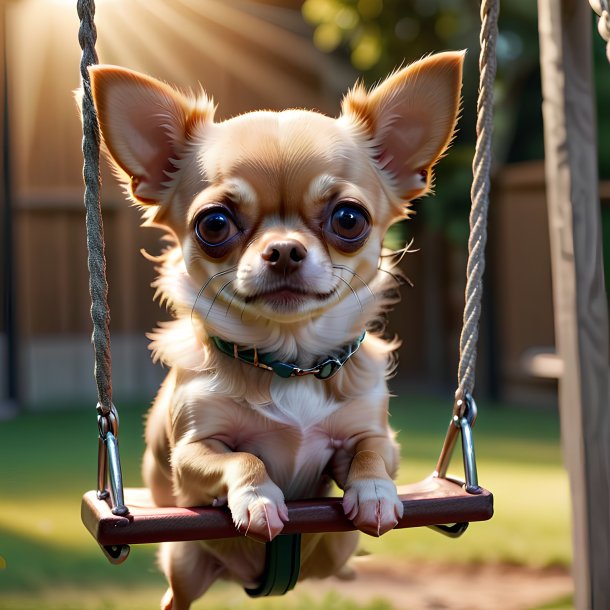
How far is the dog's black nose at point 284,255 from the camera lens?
147 cm

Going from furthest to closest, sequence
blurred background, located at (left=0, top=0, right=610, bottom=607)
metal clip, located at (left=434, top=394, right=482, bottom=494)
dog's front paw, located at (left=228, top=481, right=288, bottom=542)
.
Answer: blurred background, located at (left=0, top=0, right=610, bottom=607) → metal clip, located at (left=434, top=394, right=482, bottom=494) → dog's front paw, located at (left=228, top=481, right=288, bottom=542)

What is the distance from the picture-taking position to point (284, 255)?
147 cm

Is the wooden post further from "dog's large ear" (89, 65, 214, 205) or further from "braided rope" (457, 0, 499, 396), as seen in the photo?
"dog's large ear" (89, 65, 214, 205)

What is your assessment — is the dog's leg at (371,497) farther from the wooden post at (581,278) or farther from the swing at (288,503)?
the wooden post at (581,278)

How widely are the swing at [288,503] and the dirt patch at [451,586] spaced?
1.81 metres

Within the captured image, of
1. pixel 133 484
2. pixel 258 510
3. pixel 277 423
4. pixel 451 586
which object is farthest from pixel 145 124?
pixel 133 484

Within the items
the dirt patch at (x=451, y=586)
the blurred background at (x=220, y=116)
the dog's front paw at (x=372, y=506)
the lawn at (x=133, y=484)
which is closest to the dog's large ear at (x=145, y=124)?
the dog's front paw at (x=372, y=506)

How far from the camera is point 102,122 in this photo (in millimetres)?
1644

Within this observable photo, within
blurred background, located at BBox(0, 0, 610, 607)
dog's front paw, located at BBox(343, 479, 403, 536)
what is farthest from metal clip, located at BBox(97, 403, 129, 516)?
blurred background, located at BBox(0, 0, 610, 607)

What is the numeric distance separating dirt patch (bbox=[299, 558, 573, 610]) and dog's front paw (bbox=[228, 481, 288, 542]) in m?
2.13

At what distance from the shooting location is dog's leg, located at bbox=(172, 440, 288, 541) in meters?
1.45

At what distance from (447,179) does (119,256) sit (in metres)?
3.25

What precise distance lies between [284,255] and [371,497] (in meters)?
0.45

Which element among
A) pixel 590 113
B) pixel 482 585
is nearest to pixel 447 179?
pixel 482 585
